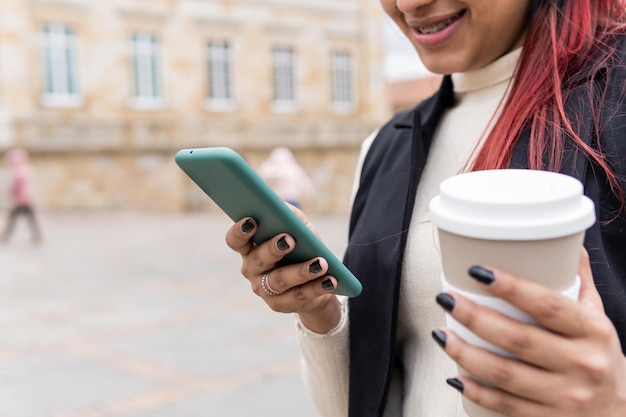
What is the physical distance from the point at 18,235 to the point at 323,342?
43.1ft

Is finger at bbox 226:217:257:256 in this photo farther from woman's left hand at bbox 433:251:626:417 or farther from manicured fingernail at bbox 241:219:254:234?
woman's left hand at bbox 433:251:626:417

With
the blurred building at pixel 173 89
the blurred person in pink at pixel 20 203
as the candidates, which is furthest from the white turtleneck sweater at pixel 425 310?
the blurred building at pixel 173 89

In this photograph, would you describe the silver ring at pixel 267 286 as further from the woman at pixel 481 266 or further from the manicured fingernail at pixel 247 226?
the manicured fingernail at pixel 247 226

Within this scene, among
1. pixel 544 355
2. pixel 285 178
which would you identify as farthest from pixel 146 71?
pixel 544 355

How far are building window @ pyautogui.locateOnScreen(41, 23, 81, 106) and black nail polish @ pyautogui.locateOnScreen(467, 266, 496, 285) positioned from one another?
20960mm

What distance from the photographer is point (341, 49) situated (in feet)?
88.2

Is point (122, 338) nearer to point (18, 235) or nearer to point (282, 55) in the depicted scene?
point (18, 235)

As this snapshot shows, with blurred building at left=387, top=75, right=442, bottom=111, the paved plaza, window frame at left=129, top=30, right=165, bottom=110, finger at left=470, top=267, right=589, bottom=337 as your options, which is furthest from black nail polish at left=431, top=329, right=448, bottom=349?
blurred building at left=387, top=75, right=442, bottom=111

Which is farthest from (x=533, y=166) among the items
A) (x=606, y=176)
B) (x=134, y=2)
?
(x=134, y=2)

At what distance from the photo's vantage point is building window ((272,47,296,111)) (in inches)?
988

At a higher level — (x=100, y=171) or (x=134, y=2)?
(x=134, y=2)

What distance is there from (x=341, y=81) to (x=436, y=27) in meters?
25.9

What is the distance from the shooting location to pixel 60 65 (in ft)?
66.8

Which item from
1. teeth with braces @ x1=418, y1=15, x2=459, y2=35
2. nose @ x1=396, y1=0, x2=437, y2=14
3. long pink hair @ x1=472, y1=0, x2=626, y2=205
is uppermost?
nose @ x1=396, y1=0, x2=437, y2=14
